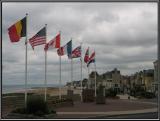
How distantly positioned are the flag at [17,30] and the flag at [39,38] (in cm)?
92

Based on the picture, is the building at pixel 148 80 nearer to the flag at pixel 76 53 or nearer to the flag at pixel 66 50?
the flag at pixel 76 53

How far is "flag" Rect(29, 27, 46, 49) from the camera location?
98.3ft

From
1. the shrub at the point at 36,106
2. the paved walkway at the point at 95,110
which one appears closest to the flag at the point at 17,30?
the shrub at the point at 36,106

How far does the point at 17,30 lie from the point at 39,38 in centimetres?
187

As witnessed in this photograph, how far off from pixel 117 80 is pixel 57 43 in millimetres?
92190

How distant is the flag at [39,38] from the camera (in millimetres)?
29947

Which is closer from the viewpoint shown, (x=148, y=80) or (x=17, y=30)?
(x=17, y=30)

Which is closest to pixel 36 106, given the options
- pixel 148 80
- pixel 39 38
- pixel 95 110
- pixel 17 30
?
pixel 39 38

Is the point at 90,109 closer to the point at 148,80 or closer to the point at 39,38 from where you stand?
the point at 39,38

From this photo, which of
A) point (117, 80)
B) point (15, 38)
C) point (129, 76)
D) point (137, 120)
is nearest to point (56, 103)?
point (15, 38)

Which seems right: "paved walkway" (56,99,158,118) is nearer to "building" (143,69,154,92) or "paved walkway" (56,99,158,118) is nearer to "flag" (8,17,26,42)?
"flag" (8,17,26,42)

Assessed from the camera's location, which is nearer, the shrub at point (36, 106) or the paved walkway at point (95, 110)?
the shrub at point (36, 106)

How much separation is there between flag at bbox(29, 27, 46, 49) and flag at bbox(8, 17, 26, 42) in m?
0.92

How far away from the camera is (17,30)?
29094 millimetres
